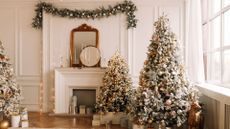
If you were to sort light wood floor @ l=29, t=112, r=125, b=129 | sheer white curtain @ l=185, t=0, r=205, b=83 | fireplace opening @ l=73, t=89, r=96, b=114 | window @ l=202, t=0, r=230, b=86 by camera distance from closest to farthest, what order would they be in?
window @ l=202, t=0, r=230, b=86
sheer white curtain @ l=185, t=0, r=205, b=83
light wood floor @ l=29, t=112, r=125, b=129
fireplace opening @ l=73, t=89, r=96, b=114

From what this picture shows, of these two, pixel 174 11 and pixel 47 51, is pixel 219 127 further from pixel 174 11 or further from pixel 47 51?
pixel 47 51

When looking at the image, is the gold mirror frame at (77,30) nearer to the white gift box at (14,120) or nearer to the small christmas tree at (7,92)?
the small christmas tree at (7,92)

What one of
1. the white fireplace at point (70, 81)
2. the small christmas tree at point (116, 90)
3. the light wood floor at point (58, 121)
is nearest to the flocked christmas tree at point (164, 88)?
the small christmas tree at point (116, 90)

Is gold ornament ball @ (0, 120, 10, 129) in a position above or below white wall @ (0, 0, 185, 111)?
below

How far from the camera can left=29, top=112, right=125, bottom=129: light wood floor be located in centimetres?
526

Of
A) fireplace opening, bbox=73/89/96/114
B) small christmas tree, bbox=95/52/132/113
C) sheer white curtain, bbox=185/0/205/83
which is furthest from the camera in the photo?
fireplace opening, bbox=73/89/96/114

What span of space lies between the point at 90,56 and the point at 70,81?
744 millimetres

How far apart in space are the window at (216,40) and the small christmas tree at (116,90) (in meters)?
1.59

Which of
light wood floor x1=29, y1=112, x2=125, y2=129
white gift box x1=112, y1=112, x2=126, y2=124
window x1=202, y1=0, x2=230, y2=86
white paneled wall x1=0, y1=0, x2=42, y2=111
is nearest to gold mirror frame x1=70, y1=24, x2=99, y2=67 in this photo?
white paneled wall x1=0, y1=0, x2=42, y2=111

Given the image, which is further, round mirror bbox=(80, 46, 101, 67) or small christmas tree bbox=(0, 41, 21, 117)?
round mirror bbox=(80, 46, 101, 67)

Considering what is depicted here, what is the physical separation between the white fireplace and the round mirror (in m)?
0.20

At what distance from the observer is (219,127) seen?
335 centimetres

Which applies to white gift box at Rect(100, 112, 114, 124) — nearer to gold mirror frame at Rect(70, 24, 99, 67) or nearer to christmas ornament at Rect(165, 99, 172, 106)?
gold mirror frame at Rect(70, 24, 99, 67)

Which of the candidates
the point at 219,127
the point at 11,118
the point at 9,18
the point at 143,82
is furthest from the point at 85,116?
the point at 219,127
